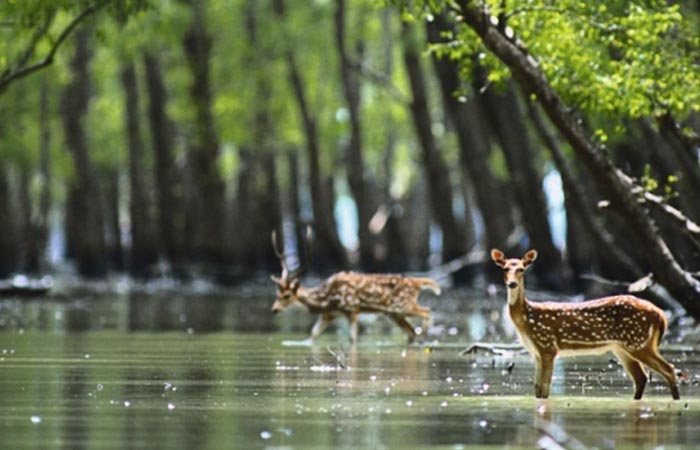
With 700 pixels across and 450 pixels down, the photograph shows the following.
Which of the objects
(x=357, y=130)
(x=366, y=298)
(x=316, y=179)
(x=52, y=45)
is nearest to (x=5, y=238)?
(x=316, y=179)

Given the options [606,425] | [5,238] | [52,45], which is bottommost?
[606,425]

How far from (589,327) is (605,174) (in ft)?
22.6

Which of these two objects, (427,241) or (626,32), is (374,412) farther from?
(427,241)

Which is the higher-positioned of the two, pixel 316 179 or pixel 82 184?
pixel 82 184

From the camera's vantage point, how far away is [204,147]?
59.3 m

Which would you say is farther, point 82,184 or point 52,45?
point 82,184

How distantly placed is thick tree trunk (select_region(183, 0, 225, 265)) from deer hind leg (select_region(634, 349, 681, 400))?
42.5 metres

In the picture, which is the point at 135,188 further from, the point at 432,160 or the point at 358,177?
the point at 432,160

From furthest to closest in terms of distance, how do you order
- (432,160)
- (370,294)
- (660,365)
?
(432,160) → (370,294) → (660,365)

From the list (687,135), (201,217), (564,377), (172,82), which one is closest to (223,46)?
(172,82)

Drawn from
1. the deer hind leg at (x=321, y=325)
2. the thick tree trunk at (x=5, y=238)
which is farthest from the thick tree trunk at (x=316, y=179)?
the deer hind leg at (x=321, y=325)

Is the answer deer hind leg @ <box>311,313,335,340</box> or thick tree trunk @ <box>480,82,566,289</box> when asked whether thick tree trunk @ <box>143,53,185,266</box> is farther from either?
deer hind leg @ <box>311,313,335,340</box>

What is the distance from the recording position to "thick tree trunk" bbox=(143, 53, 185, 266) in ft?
201

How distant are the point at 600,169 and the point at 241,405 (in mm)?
8680
